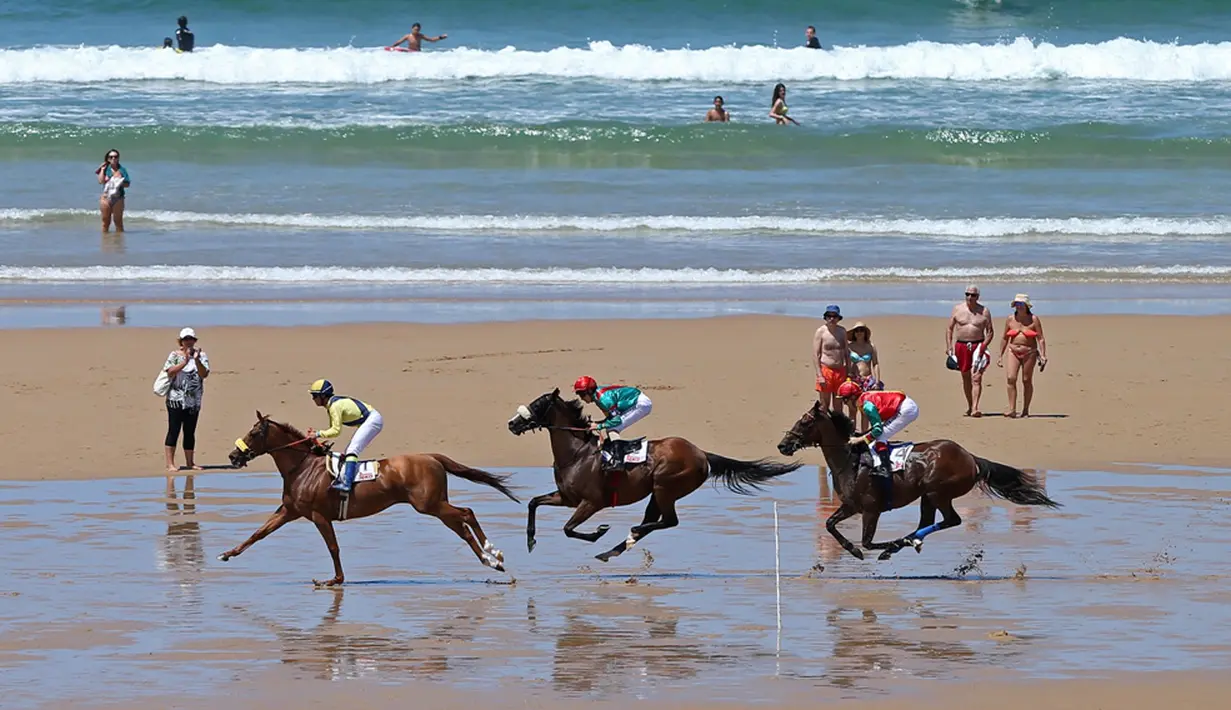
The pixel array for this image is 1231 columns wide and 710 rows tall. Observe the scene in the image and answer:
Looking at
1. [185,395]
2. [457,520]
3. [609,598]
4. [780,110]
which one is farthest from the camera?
[780,110]

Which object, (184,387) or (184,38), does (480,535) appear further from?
(184,38)

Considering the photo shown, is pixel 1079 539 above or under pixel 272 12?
under

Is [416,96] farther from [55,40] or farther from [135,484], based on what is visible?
[135,484]

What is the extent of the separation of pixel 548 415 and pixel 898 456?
2.53m

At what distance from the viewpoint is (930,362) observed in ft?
63.2

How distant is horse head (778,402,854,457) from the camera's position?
12.4 m

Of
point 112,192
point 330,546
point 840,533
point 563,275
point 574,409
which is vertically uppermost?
point 112,192

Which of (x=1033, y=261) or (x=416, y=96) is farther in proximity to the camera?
(x=416, y=96)

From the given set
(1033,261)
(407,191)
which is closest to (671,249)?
(1033,261)

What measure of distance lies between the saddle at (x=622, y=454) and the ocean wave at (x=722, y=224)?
56.3 feet

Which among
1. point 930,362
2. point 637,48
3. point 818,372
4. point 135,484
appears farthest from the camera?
point 637,48

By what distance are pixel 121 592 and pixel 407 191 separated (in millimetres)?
23007

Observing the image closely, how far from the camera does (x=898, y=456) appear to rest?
1238 centimetres

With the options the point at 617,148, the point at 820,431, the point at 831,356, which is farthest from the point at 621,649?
the point at 617,148
